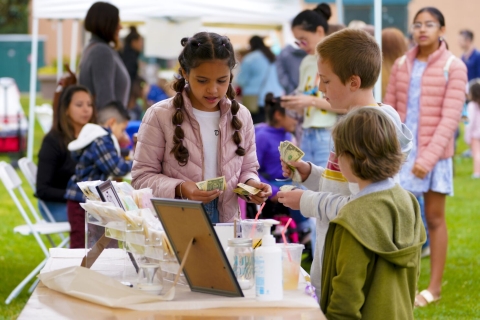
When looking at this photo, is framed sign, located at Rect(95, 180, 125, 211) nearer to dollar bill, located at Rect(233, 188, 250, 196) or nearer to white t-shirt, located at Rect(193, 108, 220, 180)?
dollar bill, located at Rect(233, 188, 250, 196)

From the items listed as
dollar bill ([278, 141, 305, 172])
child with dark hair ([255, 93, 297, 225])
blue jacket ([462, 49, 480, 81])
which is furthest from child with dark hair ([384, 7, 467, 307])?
blue jacket ([462, 49, 480, 81])

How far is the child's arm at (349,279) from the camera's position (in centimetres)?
242

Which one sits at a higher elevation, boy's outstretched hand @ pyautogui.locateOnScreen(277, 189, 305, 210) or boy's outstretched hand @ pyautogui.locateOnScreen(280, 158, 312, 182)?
boy's outstretched hand @ pyautogui.locateOnScreen(280, 158, 312, 182)

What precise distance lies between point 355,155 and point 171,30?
31.0 feet

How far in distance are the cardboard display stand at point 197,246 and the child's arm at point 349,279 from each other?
0.29 metres

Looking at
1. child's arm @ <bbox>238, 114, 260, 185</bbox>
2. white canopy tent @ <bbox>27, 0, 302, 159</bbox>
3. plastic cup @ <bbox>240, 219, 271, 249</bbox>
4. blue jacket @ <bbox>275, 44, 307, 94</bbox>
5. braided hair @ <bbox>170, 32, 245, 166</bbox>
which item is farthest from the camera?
white canopy tent @ <bbox>27, 0, 302, 159</bbox>

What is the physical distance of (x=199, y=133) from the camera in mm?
3279

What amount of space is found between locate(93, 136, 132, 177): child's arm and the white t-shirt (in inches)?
77.4

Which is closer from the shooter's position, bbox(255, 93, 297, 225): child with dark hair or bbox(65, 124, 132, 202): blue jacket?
bbox(65, 124, 132, 202): blue jacket

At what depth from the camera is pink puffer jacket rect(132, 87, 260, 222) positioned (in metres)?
3.27

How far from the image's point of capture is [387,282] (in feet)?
8.14

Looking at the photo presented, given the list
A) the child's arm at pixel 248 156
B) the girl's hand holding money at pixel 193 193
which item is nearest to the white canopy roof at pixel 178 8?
the child's arm at pixel 248 156

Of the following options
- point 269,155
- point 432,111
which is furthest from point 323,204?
point 269,155

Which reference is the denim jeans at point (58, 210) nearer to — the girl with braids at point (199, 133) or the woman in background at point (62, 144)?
the woman in background at point (62, 144)
